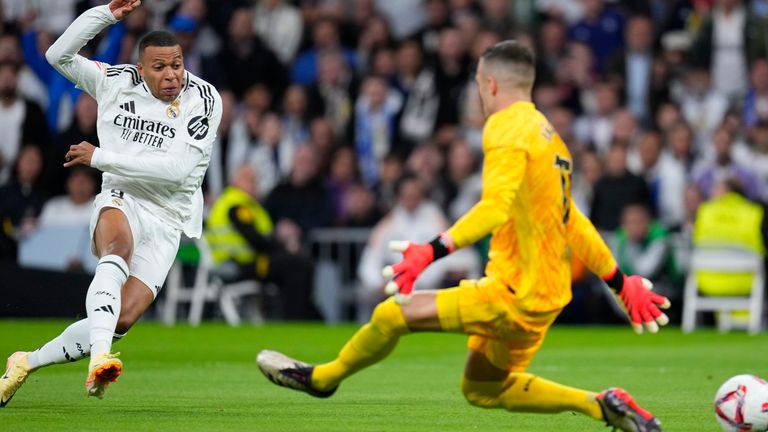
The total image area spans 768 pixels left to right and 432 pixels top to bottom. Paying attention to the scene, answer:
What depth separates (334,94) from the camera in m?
20.7

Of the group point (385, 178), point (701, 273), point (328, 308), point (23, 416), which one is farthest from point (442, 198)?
point (23, 416)

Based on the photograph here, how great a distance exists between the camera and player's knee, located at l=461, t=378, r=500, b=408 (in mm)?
7543

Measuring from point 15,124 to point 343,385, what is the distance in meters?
9.98

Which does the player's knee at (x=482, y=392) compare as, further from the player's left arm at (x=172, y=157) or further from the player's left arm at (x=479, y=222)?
the player's left arm at (x=172, y=157)

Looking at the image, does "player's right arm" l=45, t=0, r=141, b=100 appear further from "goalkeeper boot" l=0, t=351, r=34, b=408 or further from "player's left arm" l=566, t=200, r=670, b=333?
"player's left arm" l=566, t=200, r=670, b=333

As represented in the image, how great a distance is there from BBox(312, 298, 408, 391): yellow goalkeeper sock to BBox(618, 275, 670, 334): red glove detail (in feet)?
4.24

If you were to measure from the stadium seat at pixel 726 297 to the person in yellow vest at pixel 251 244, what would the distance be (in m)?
4.97

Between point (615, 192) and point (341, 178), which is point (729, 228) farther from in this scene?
point (341, 178)

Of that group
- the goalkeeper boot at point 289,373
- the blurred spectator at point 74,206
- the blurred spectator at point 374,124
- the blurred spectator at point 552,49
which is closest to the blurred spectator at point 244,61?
the blurred spectator at point 374,124

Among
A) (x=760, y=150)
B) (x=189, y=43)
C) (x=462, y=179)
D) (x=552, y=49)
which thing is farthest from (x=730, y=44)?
(x=189, y=43)

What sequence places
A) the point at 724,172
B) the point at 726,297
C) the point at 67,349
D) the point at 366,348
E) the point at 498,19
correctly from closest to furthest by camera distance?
the point at 366,348 → the point at 67,349 → the point at 724,172 → the point at 726,297 → the point at 498,19

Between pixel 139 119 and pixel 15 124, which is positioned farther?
pixel 15 124

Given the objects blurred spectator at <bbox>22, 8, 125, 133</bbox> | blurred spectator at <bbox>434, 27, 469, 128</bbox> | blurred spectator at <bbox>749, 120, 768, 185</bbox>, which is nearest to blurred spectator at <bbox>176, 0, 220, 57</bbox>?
blurred spectator at <bbox>22, 8, 125, 133</bbox>

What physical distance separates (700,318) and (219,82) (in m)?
7.59
